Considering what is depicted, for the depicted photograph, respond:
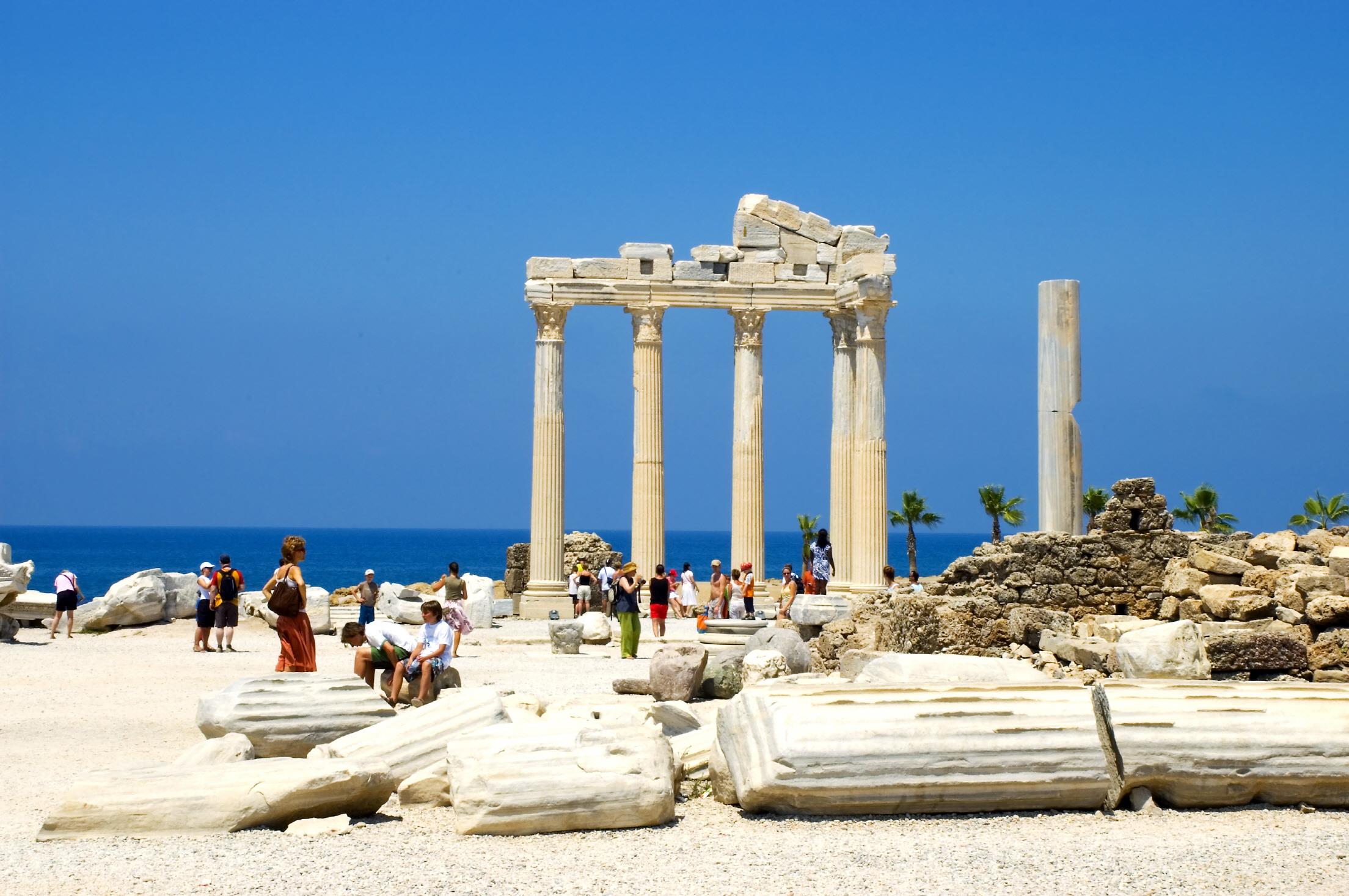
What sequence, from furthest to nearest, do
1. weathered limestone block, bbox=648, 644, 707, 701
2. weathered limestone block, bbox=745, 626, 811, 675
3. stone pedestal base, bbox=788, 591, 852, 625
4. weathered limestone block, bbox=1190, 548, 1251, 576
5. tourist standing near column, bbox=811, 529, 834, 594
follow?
1. tourist standing near column, bbox=811, 529, 834, 594
2. stone pedestal base, bbox=788, 591, 852, 625
3. weathered limestone block, bbox=745, 626, 811, 675
4. weathered limestone block, bbox=1190, 548, 1251, 576
5. weathered limestone block, bbox=648, 644, 707, 701

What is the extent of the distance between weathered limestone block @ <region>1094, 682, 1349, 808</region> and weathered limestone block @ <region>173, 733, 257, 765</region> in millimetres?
5524

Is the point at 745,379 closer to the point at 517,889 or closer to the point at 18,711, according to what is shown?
the point at 18,711

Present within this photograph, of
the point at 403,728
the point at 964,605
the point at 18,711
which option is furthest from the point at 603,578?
the point at 403,728

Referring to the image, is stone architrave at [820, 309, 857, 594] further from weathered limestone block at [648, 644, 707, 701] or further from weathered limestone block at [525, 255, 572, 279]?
weathered limestone block at [648, 644, 707, 701]

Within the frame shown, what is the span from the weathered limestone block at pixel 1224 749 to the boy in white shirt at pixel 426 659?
21.0 ft

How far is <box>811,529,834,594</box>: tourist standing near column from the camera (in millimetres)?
29109

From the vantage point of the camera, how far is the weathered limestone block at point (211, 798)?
9.20m

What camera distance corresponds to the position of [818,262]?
110 ft

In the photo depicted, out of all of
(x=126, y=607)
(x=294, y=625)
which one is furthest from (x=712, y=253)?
(x=294, y=625)

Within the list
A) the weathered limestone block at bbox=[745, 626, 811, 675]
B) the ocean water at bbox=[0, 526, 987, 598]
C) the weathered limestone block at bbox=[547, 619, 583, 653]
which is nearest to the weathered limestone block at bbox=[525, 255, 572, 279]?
the weathered limestone block at bbox=[547, 619, 583, 653]

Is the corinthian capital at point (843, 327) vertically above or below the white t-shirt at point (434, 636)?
above

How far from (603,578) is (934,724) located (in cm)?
2352

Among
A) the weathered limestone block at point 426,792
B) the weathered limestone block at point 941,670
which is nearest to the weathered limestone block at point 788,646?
the weathered limestone block at point 941,670

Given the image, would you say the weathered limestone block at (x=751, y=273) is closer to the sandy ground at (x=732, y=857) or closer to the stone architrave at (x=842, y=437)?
the stone architrave at (x=842, y=437)
